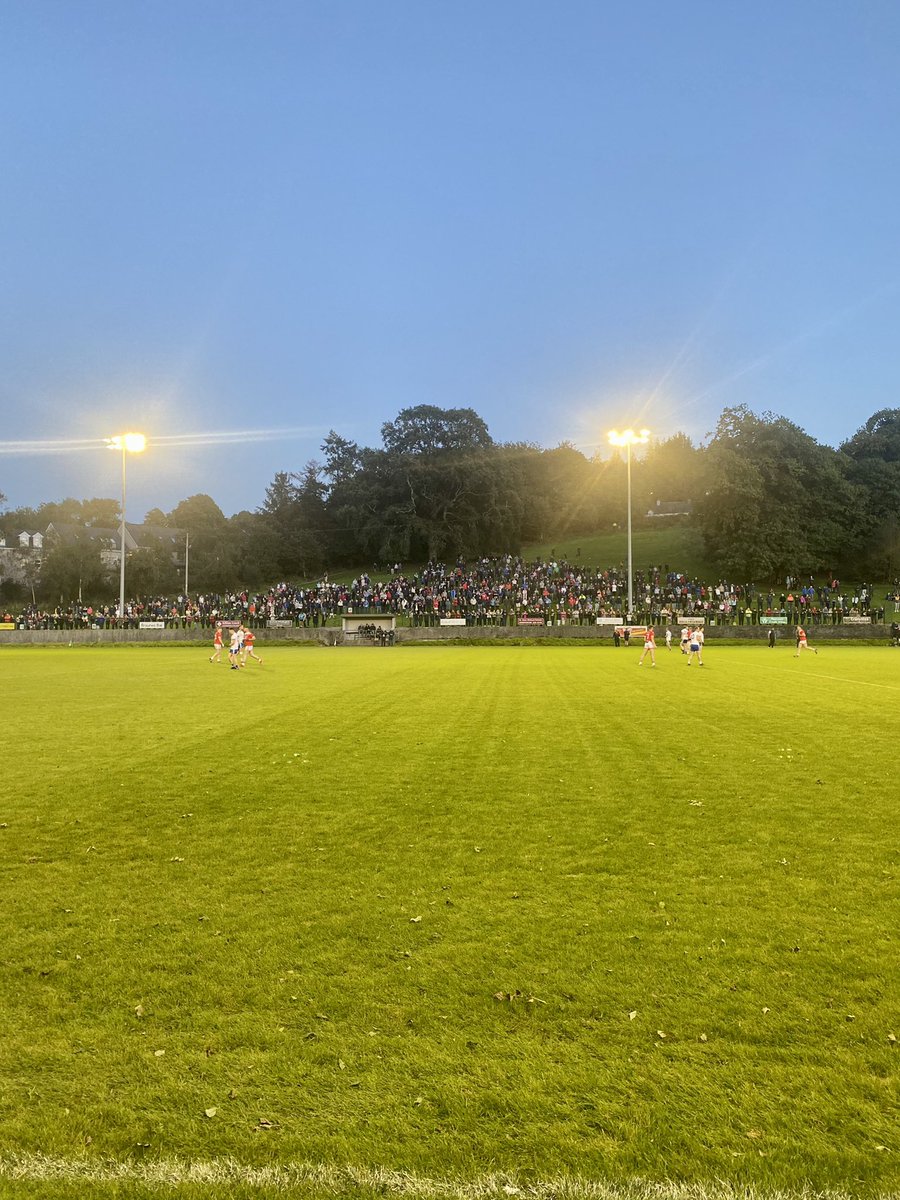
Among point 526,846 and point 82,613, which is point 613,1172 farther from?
point 82,613

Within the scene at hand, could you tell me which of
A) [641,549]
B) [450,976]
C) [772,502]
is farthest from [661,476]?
[450,976]

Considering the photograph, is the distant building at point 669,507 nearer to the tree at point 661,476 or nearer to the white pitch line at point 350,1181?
the tree at point 661,476

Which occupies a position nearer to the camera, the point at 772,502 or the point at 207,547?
the point at 772,502

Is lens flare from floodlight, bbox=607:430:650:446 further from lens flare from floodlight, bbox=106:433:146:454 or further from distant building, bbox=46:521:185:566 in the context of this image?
distant building, bbox=46:521:185:566

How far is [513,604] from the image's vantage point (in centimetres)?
5753

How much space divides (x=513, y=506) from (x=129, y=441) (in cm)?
5045

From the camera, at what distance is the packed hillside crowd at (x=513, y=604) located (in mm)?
51812

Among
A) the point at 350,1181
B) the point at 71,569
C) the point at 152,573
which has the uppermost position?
the point at 71,569

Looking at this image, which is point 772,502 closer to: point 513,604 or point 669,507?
point 513,604

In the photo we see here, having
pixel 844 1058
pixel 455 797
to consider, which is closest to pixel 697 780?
pixel 455 797

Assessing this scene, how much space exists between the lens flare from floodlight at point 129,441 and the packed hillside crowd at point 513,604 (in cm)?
1282

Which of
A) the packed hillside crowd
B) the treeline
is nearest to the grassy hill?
the treeline

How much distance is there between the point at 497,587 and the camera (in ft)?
198

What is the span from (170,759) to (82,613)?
57062 mm
